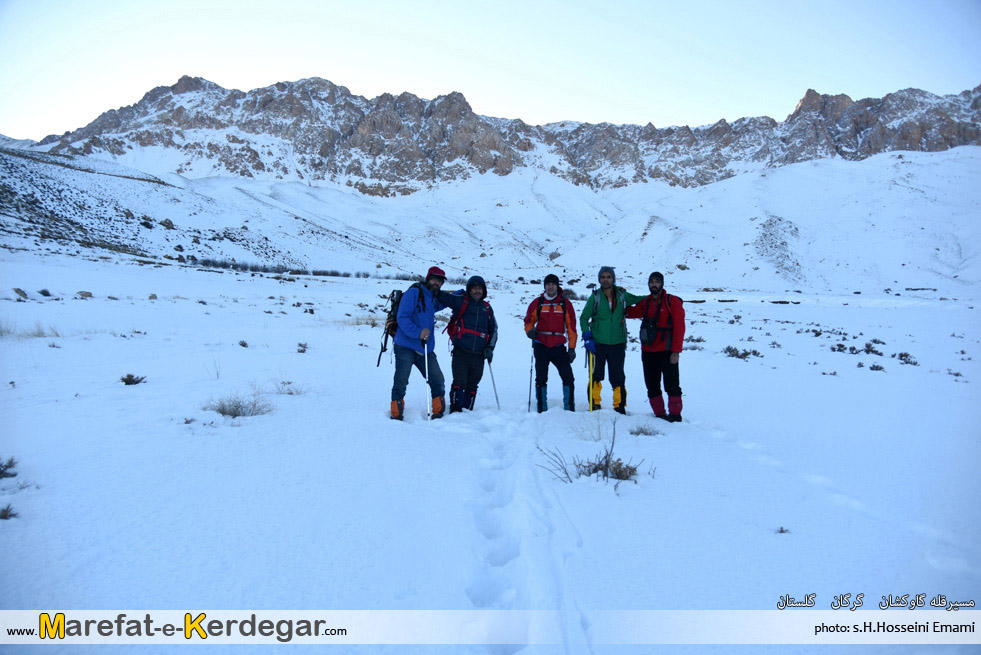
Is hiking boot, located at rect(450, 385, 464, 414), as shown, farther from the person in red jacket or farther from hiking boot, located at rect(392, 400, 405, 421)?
the person in red jacket

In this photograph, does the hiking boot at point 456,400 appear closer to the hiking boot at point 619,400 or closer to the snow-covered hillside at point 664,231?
the hiking boot at point 619,400

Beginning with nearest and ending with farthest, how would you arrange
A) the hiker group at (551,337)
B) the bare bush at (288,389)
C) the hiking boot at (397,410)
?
1. the hiking boot at (397,410)
2. the hiker group at (551,337)
3. the bare bush at (288,389)

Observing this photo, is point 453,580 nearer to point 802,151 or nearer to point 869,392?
point 869,392

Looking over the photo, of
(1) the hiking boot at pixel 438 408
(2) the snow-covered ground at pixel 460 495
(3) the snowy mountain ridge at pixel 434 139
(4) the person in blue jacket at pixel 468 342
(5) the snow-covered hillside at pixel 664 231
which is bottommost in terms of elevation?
(1) the hiking boot at pixel 438 408

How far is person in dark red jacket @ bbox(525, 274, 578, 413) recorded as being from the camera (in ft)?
21.3

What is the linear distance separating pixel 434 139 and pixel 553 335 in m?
141

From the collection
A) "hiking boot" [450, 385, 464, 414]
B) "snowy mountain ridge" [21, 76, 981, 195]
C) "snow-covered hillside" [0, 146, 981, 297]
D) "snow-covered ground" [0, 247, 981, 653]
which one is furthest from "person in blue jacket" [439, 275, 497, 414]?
"snowy mountain ridge" [21, 76, 981, 195]

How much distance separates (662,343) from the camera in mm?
6012

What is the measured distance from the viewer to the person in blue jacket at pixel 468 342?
6.36 meters

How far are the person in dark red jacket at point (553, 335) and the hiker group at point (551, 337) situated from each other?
0.05 ft

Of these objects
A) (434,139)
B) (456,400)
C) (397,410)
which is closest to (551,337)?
(456,400)

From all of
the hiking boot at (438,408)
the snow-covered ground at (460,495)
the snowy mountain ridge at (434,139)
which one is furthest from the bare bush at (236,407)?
the snowy mountain ridge at (434,139)

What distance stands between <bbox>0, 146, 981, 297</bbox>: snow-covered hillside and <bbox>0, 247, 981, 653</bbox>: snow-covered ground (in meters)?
26.2

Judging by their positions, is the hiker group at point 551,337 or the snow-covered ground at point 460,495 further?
the hiker group at point 551,337
